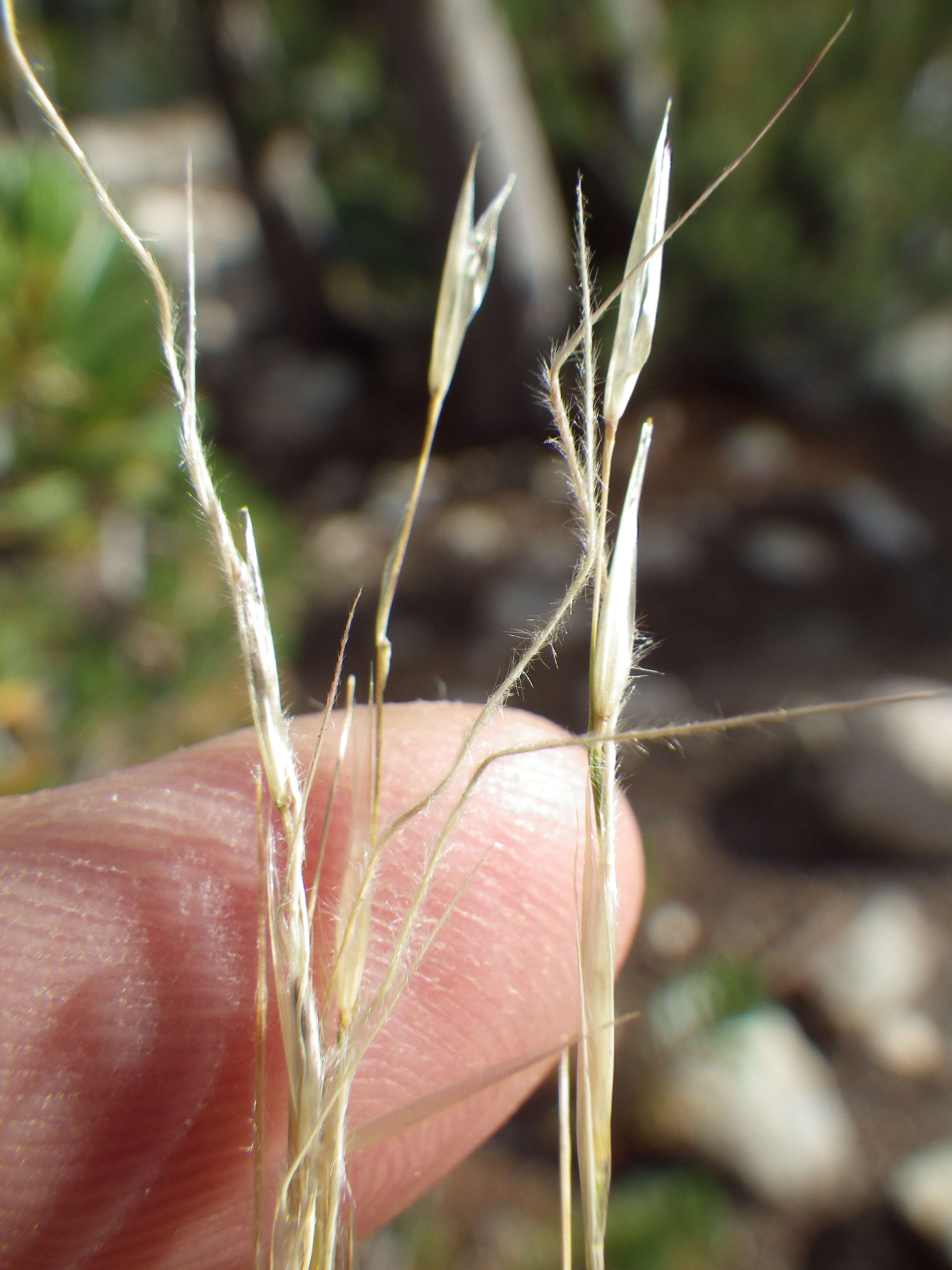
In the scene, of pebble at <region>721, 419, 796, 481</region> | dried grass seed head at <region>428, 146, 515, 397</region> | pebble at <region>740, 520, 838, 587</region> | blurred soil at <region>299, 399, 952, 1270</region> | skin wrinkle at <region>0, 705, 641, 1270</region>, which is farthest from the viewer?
pebble at <region>721, 419, 796, 481</region>

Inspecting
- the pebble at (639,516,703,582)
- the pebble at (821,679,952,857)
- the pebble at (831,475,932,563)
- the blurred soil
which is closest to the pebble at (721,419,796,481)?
the blurred soil

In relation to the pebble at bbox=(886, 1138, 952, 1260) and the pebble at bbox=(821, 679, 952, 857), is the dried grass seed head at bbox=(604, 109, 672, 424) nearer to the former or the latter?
the pebble at bbox=(886, 1138, 952, 1260)

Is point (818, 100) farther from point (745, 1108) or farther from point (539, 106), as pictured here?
point (745, 1108)

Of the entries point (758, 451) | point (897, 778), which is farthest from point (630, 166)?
point (897, 778)

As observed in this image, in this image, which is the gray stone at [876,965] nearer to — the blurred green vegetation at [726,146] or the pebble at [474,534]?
the pebble at [474,534]

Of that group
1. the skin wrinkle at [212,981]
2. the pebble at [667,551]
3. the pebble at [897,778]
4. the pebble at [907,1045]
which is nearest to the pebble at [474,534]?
the pebble at [667,551]
